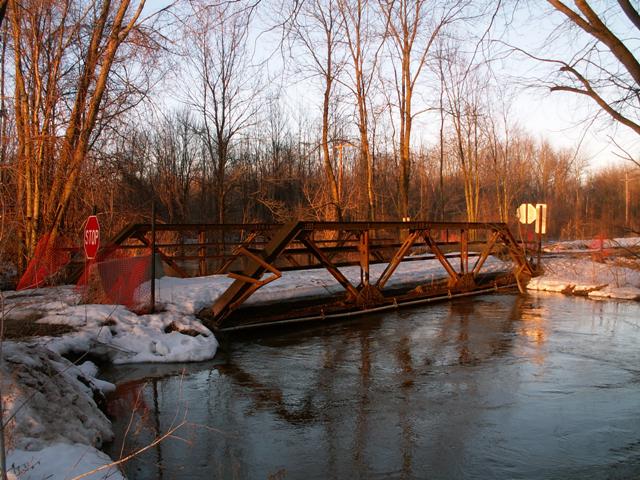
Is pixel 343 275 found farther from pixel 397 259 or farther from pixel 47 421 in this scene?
pixel 47 421

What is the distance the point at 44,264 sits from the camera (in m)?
12.6

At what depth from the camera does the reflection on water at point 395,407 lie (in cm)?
→ 511

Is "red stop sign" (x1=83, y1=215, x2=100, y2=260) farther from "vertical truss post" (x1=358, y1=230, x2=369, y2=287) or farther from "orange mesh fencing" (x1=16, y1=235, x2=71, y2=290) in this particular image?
"vertical truss post" (x1=358, y1=230, x2=369, y2=287)

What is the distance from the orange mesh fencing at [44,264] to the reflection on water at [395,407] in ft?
16.5

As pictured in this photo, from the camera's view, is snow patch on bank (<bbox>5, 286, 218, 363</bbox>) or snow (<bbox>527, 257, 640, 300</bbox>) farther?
snow (<bbox>527, 257, 640, 300</bbox>)

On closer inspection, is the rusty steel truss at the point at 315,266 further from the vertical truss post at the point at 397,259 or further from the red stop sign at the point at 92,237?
the red stop sign at the point at 92,237

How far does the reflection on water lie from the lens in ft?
16.8

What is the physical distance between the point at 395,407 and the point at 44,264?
30.6 feet

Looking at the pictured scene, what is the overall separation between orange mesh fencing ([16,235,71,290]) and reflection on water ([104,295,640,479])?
5.02 metres

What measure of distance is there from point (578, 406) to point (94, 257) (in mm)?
8290

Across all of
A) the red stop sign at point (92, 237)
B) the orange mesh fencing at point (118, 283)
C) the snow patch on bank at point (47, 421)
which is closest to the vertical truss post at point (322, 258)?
the orange mesh fencing at point (118, 283)

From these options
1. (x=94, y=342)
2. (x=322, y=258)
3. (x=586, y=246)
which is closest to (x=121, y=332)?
(x=94, y=342)

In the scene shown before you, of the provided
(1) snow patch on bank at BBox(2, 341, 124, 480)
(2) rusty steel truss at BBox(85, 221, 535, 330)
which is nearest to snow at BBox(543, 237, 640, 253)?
(2) rusty steel truss at BBox(85, 221, 535, 330)

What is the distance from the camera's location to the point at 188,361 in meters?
9.04
